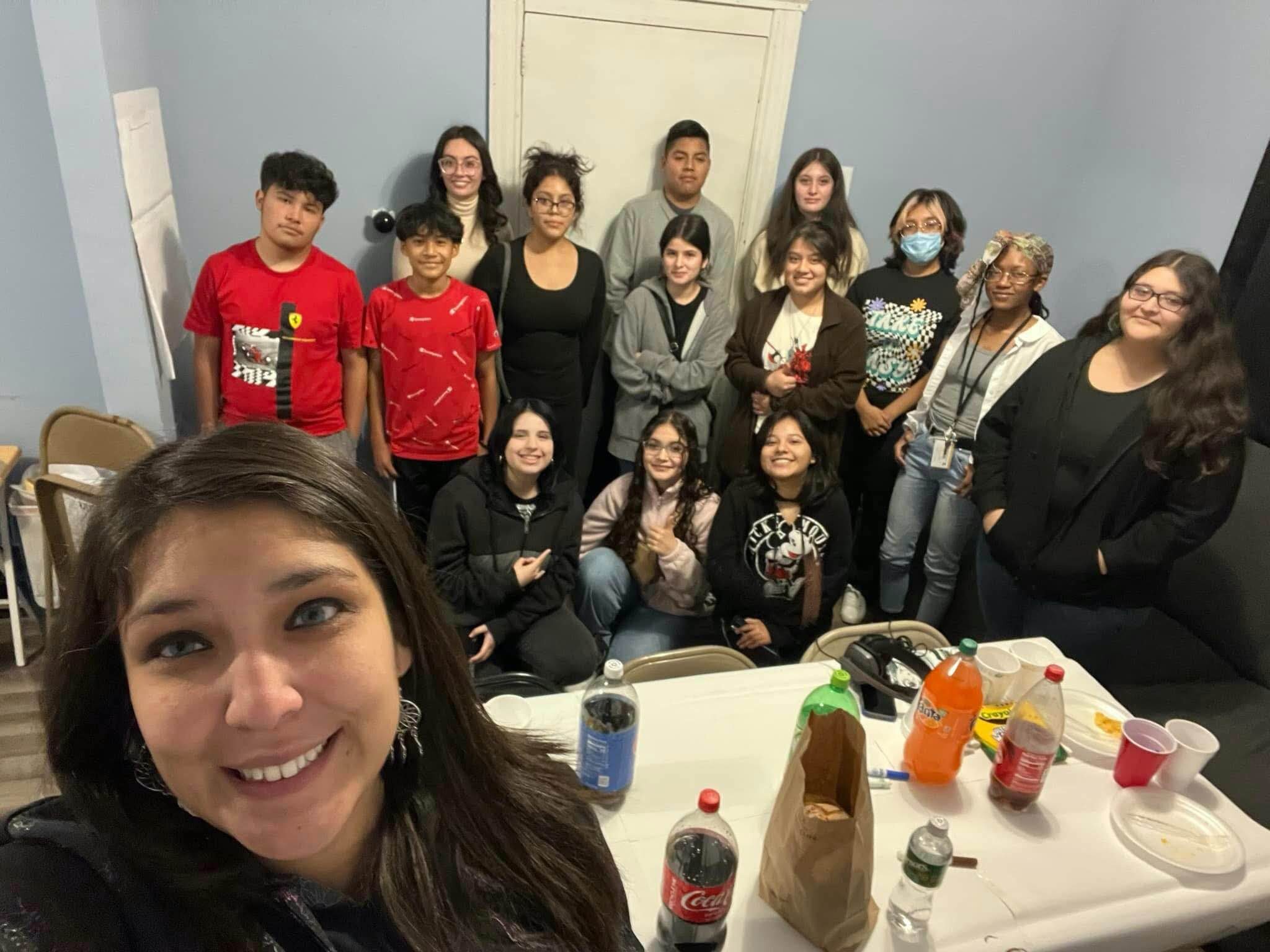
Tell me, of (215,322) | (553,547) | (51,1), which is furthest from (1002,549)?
(51,1)

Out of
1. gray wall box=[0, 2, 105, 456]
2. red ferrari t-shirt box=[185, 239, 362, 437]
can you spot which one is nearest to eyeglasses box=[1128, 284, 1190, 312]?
red ferrari t-shirt box=[185, 239, 362, 437]

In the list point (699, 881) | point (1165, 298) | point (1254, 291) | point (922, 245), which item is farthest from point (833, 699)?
point (1254, 291)

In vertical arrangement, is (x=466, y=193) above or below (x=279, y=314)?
above

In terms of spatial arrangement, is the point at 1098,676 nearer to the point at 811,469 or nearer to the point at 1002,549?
the point at 1002,549

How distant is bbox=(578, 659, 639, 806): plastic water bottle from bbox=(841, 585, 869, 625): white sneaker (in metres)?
1.75

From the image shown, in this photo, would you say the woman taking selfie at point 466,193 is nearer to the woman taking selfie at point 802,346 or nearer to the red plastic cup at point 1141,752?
the woman taking selfie at point 802,346

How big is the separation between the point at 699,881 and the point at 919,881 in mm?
318

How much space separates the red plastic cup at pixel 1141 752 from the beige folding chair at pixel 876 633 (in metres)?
0.42

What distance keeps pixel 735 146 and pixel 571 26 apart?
0.76 metres

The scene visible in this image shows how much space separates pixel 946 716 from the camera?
1.32 meters

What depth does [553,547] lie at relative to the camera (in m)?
2.28

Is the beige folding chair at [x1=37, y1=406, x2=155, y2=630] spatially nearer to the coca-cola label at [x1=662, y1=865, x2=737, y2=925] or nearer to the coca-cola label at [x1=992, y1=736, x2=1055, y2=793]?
the coca-cola label at [x1=662, y1=865, x2=737, y2=925]

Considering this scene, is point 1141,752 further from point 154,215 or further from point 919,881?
point 154,215

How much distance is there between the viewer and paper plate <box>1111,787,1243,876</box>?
1.29m
